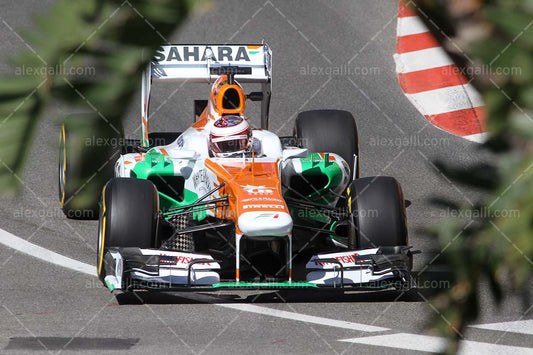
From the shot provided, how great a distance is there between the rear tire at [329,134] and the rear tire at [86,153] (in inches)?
297

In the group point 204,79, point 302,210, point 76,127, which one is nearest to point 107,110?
point 76,127

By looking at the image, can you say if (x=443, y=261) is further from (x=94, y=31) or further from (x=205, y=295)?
(x=205, y=295)

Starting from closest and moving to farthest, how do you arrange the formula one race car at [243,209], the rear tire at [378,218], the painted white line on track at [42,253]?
1. the formula one race car at [243,209]
2. the rear tire at [378,218]
3. the painted white line on track at [42,253]

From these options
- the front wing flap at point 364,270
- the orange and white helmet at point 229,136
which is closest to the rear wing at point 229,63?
the orange and white helmet at point 229,136

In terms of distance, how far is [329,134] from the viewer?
868cm

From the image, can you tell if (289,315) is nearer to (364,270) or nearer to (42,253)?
(364,270)

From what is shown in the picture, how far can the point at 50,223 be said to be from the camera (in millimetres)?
8484

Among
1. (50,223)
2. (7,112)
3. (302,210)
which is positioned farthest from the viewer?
(50,223)

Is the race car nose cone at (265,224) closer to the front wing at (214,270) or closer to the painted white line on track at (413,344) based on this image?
the front wing at (214,270)

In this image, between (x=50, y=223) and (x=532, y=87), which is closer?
(x=532, y=87)

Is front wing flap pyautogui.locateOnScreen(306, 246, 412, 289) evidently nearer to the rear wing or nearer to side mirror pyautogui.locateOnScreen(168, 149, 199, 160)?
side mirror pyautogui.locateOnScreen(168, 149, 199, 160)

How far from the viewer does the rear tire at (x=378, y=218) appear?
6.88 m

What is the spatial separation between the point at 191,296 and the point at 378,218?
1.48m

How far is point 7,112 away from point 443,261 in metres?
0.53
